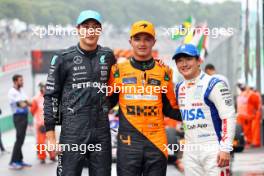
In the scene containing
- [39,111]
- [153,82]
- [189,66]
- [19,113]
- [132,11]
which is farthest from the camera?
[132,11]

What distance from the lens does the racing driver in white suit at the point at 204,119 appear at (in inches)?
191

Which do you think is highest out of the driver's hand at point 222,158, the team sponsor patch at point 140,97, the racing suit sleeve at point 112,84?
the racing suit sleeve at point 112,84

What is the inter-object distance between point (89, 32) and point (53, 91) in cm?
55

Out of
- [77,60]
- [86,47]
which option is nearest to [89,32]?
[86,47]

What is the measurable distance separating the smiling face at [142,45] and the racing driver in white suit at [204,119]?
0.27m

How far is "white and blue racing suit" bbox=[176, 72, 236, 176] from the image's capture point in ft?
15.9

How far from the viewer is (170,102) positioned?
5074 millimetres

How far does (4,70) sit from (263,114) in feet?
79.1

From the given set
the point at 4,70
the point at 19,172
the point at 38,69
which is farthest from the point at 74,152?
the point at 4,70

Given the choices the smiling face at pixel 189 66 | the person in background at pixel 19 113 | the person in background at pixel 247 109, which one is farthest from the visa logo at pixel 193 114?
the person in background at pixel 247 109

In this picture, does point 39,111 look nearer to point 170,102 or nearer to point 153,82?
point 170,102

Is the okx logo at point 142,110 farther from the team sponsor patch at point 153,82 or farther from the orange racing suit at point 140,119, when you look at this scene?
the team sponsor patch at point 153,82

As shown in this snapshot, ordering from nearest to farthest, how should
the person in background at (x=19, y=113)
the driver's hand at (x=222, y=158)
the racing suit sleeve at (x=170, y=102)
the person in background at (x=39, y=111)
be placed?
the driver's hand at (x=222, y=158)
the racing suit sleeve at (x=170, y=102)
the person in background at (x=19, y=113)
the person in background at (x=39, y=111)

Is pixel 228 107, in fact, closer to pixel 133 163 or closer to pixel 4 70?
pixel 133 163
